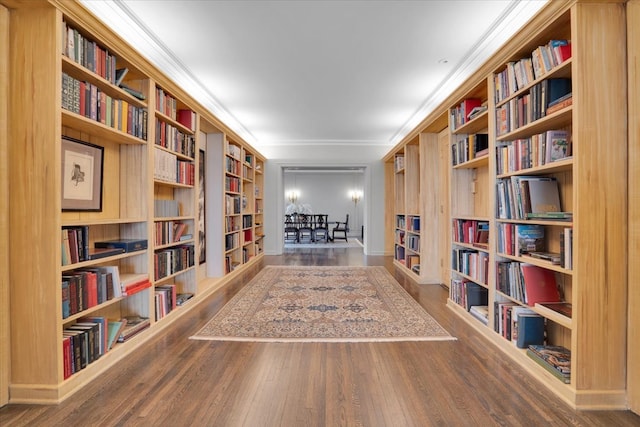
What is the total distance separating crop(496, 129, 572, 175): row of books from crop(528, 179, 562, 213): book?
17 cm

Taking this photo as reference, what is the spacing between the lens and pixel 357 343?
278 cm

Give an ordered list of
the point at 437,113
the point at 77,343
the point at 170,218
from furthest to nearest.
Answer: the point at 437,113
the point at 170,218
the point at 77,343

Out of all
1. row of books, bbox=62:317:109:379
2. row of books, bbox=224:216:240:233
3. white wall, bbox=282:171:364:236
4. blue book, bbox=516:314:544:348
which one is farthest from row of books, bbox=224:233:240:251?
white wall, bbox=282:171:364:236

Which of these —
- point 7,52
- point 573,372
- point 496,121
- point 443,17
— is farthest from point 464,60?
point 7,52

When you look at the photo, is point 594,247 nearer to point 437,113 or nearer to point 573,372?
point 573,372

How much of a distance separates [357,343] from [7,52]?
3.06 m

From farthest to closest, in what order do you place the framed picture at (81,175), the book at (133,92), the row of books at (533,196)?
1. the book at (133,92)
2. the row of books at (533,196)
3. the framed picture at (81,175)

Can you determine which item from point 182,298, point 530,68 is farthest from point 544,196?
point 182,298

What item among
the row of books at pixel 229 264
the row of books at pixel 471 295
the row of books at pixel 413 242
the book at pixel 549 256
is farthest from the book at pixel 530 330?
the row of books at pixel 229 264

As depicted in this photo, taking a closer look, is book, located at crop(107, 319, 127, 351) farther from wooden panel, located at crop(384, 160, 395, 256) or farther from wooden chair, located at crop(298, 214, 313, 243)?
wooden chair, located at crop(298, 214, 313, 243)

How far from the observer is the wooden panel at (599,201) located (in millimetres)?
1894

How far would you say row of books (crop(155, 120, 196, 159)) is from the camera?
10.7ft

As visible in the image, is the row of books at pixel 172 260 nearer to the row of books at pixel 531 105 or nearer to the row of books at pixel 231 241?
the row of books at pixel 231 241

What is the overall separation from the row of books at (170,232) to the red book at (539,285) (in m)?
3.18
